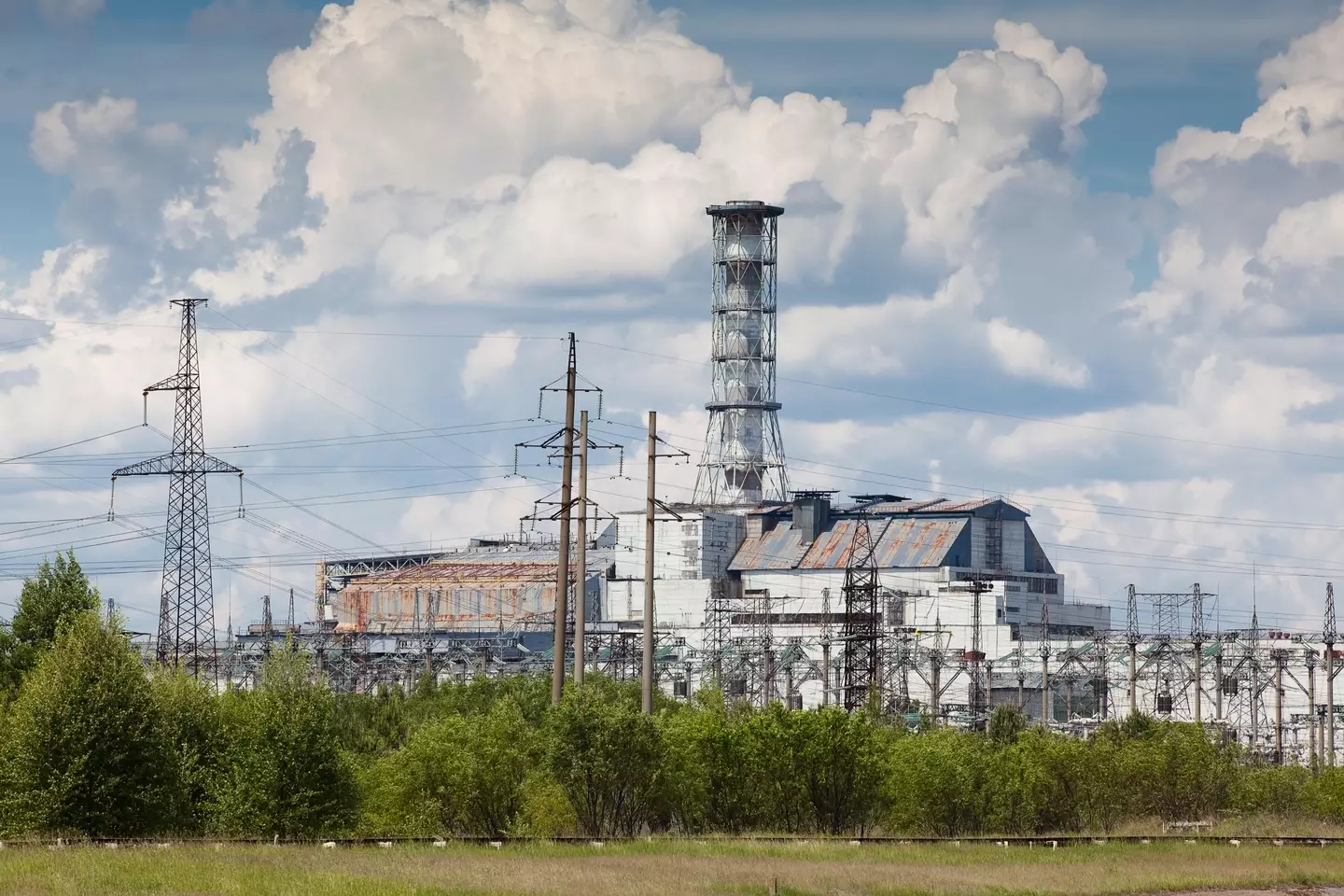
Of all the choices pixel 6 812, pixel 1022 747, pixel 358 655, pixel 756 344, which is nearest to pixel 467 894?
pixel 6 812

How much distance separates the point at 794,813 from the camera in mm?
55188

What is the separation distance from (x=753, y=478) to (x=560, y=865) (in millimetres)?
138340

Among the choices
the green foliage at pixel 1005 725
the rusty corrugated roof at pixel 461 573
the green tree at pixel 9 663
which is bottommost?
the green foliage at pixel 1005 725

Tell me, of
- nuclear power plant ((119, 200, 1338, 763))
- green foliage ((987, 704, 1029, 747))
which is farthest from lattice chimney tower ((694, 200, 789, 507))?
green foliage ((987, 704, 1029, 747))

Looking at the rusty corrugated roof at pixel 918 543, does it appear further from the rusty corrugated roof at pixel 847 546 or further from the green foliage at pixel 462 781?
the green foliage at pixel 462 781

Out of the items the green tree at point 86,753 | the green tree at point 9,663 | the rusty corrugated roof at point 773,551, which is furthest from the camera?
the rusty corrugated roof at point 773,551

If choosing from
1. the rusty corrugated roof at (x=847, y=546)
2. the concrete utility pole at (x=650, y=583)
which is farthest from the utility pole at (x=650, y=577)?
the rusty corrugated roof at (x=847, y=546)

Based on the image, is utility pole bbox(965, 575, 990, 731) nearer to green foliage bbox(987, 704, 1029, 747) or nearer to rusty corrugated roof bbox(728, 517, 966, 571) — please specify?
green foliage bbox(987, 704, 1029, 747)

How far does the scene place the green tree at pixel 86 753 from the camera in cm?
4441

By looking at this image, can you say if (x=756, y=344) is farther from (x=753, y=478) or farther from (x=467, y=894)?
(x=467, y=894)

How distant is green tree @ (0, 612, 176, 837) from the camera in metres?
44.4

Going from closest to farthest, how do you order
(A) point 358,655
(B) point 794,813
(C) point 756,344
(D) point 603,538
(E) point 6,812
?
(E) point 6,812 → (B) point 794,813 → (A) point 358,655 → (C) point 756,344 → (D) point 603,538

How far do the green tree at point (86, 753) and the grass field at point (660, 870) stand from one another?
6722 millimetres

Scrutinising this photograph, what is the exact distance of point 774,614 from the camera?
519 feet
